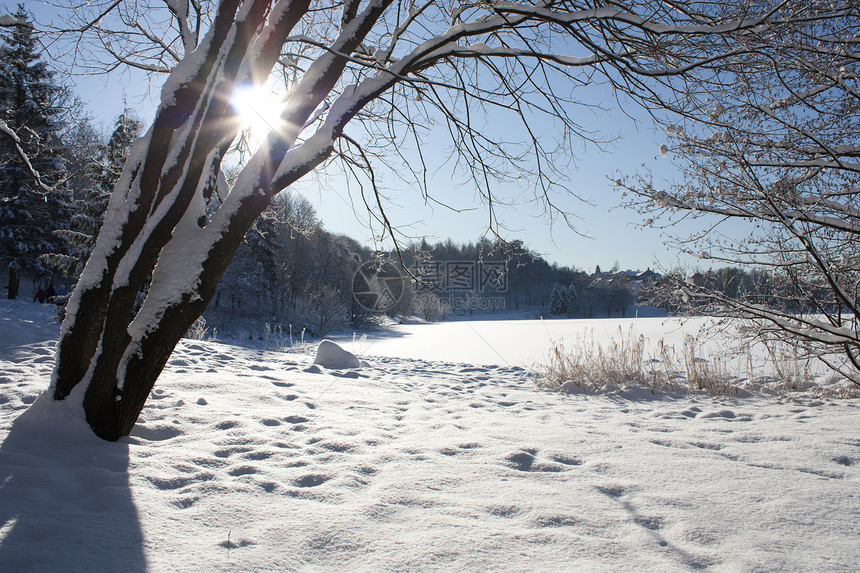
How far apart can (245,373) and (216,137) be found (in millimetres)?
3074

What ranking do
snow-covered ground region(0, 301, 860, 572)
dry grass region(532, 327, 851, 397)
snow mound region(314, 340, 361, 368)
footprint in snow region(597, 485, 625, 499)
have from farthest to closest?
snow mound region(314, 340, 361, 368)
dry grass region(532, 327, 851, 397)
footprint in snow region(597, 485, 625, 499)
snow-covered ground region(0, 301, 860, 572)

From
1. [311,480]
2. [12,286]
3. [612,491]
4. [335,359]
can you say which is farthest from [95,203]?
[12,286]

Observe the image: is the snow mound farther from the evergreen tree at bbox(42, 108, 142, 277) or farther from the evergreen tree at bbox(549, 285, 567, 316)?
the evergreen tree at bbox(549, 285, 567, 316)

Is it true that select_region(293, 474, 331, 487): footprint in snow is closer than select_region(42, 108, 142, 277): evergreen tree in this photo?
Yes

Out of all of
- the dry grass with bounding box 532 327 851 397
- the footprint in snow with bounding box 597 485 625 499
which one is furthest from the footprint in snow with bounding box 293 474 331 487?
the dry grass with bounding box 532 327 851 397

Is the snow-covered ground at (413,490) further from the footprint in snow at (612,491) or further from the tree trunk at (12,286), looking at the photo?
the tree trunk at (12,286)

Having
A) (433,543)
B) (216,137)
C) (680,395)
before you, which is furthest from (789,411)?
(216,137)

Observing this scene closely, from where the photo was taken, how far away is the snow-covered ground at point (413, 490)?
131cm

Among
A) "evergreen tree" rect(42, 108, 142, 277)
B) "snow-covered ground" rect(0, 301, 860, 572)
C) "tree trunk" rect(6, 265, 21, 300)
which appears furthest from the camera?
"tree trunk" rect(6, 265, 21, 300)

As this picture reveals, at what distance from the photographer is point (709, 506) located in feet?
5.54

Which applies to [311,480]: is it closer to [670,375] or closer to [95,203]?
[670,375]

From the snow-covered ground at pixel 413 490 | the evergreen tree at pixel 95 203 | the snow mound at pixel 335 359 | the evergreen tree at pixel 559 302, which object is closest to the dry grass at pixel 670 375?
the snow-covered ground at pixel 413 490

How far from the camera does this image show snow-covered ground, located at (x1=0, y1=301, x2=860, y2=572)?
1.31 meters

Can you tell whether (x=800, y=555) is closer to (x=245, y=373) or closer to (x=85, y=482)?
(x=85, y=482)
